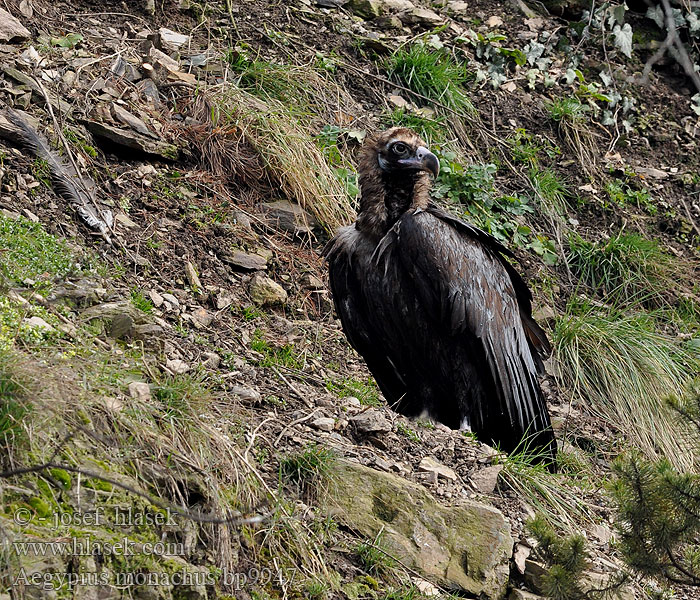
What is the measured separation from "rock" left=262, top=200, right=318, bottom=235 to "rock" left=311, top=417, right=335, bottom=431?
2.48m

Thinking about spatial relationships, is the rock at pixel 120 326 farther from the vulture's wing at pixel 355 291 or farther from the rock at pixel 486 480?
the rock at pixel 486 480

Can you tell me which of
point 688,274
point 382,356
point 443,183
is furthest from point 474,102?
point 382,356

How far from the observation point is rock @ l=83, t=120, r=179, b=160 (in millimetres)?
5930

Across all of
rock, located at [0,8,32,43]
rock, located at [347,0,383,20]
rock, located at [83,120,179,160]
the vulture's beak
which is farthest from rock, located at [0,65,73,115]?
rock, located at [347,0,383,20]

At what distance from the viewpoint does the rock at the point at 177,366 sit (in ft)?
13.5

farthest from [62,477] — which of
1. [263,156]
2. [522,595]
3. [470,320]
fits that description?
[263,156]

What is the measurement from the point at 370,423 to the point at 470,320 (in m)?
1.10

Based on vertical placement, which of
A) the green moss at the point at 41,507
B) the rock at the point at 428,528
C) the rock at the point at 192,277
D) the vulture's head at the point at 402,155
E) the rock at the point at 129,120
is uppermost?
the vulture's head at the point at 402,155

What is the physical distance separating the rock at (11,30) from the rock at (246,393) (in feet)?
11.0

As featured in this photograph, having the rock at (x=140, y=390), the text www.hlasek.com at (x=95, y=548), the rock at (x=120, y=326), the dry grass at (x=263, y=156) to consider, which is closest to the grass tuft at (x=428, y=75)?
the dry grass at (x=263, y=156)

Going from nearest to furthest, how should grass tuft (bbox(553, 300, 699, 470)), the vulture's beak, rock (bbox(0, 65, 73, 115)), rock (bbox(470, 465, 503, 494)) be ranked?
rock (bbox(470, 465, 503, 494)), the vulture's beak, rock (bbox(0, 65, 73, 115)), grass tuft (bbox(553, 300, 699, 470))

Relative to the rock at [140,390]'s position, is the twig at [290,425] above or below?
below

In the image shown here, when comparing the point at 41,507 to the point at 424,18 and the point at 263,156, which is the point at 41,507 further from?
the point at 424,18

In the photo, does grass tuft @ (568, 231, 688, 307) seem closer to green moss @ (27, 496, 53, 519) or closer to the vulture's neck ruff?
the vulture's neck ruff
